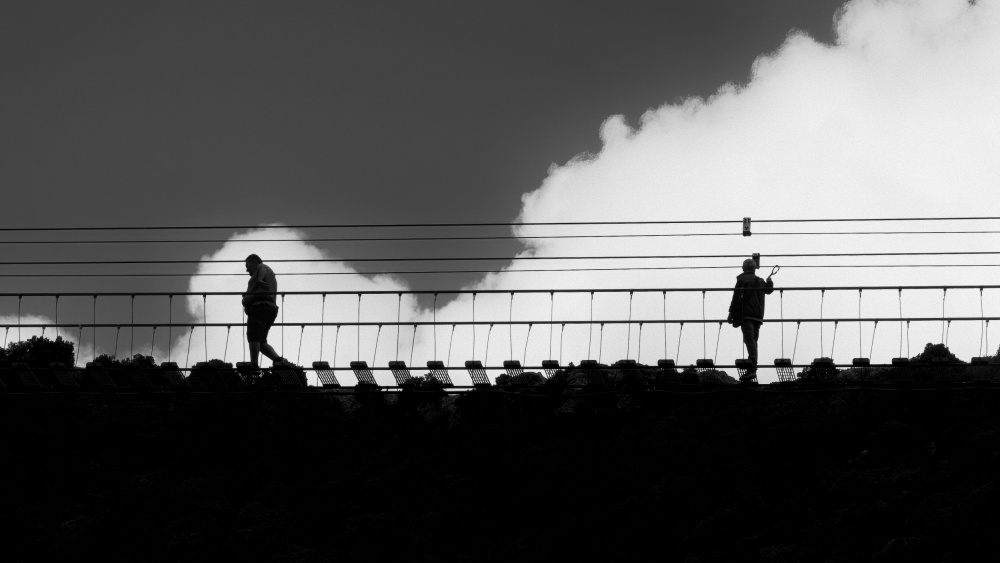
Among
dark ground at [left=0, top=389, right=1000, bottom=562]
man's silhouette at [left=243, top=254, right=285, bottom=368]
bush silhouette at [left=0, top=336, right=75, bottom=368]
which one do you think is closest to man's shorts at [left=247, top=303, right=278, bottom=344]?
man's silhouette at [left=243, top=254, right=285, bottom=368]

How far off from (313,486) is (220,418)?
4.95m

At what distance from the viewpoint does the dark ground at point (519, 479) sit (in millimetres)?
26562

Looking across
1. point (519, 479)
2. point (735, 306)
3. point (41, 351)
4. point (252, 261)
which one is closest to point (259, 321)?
point (252, 261)

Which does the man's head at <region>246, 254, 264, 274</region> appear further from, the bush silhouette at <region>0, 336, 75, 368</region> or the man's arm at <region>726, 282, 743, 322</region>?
the bush silhouette at <region>0, 336, 75, 368</region>

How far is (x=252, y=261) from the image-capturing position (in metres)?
26.7

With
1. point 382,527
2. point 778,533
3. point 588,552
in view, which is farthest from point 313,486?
point 778,533

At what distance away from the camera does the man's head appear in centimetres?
2669

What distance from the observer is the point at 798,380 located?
24.5 meters

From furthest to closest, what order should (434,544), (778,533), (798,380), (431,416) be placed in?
1. (431,416)
2. (434,544)
3. (778,533)
4. (798,380)

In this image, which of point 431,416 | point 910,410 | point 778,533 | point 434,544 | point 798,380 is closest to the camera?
point 798,380

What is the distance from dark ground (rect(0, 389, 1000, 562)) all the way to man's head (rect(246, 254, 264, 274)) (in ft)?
9.60

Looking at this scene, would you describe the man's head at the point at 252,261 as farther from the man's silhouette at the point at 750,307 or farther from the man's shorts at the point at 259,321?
the man's silhouette at the point at 750,307

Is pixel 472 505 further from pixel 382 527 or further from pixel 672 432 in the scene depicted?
pixel 672 432

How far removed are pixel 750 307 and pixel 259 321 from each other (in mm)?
8665
